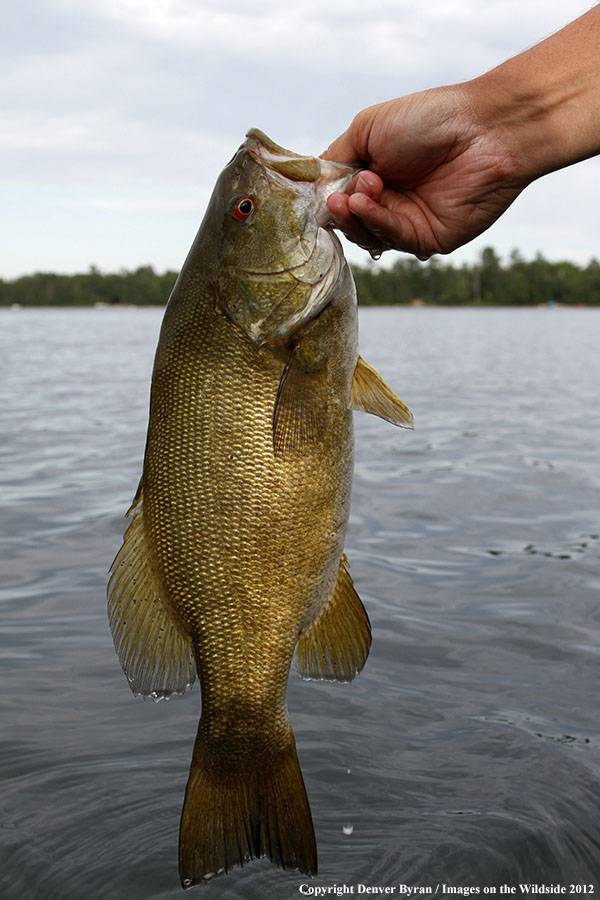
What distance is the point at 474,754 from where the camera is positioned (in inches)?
190

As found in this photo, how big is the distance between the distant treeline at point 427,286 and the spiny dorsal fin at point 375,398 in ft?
468

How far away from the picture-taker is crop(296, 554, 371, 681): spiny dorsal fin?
3.14 m

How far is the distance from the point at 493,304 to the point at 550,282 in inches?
385

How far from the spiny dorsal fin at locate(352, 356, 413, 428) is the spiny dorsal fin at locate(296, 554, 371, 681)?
52cm

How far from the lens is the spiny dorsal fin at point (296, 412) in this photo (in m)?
2.84

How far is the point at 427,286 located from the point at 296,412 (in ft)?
503

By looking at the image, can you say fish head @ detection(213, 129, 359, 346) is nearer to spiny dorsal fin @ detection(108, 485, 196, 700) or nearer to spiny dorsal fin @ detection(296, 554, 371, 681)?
spiny dorsal fin @ detection(108, 485, 196, 700)

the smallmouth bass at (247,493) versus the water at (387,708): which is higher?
the smallmouth bass at (247,493)

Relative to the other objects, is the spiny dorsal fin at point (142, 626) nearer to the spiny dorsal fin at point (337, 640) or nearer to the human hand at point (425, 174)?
the spiny dorsal fin at point (337, 640)

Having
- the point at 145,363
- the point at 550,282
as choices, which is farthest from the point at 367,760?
the point at 550,282

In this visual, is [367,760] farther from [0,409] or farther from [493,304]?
[493,304]

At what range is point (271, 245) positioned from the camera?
3.00 m

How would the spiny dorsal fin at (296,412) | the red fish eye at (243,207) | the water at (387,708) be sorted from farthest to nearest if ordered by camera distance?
the water at (387,708), the red fish eye at (243,207), the spiny dorsal fin at (296,412)

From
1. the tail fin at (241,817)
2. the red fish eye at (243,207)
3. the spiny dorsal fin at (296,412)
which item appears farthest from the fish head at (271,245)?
the tail fin at (241,817)
